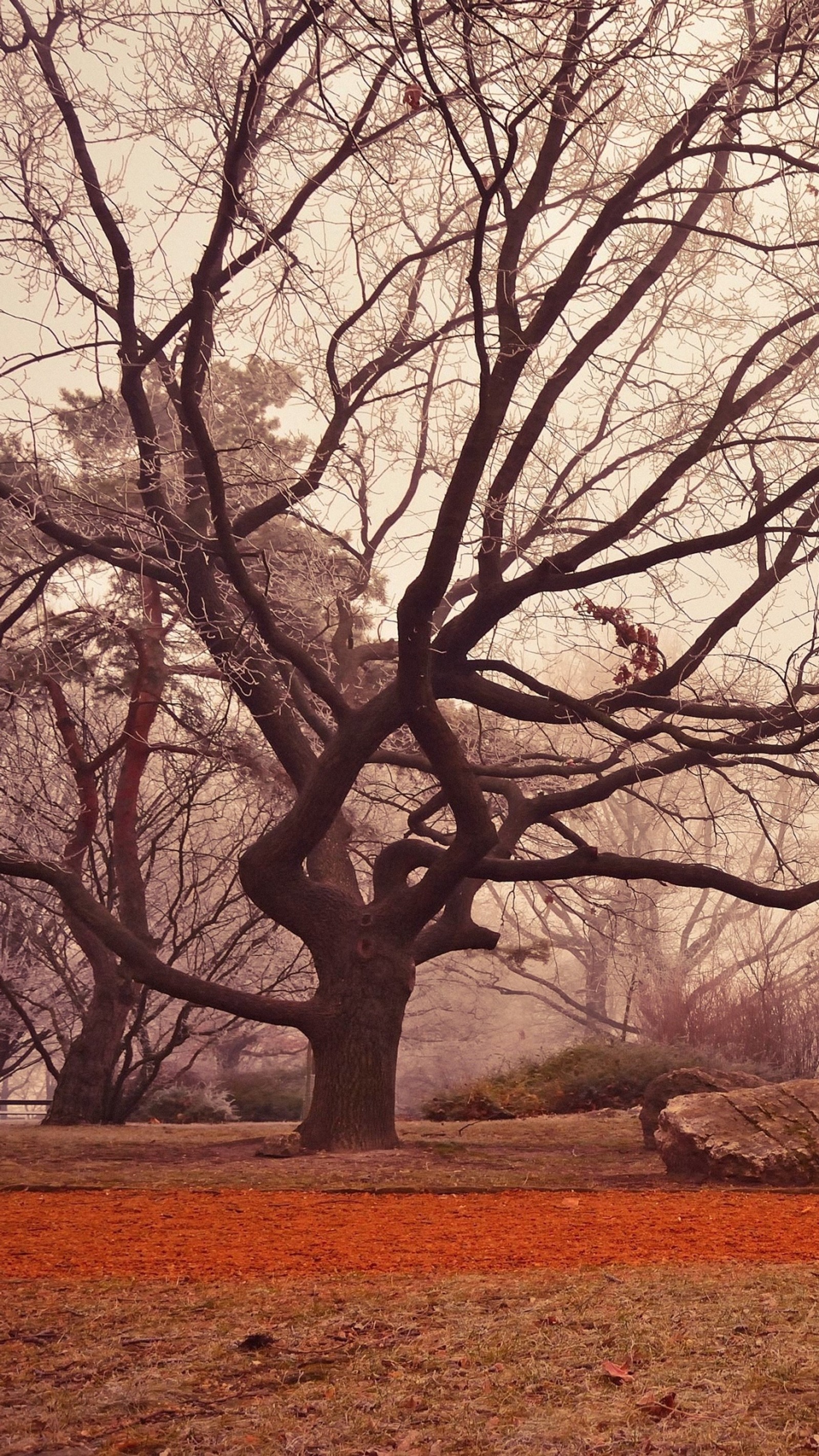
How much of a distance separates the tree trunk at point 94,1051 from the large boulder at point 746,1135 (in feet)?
24.4

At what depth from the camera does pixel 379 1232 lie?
5434 mm

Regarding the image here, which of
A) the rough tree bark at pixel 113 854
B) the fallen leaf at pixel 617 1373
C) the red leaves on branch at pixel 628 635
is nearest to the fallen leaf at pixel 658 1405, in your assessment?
the fallen leaf at pixel 617 1373

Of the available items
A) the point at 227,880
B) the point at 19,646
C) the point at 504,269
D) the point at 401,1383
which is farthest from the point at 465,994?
the point at 401,1383

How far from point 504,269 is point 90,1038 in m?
9.37

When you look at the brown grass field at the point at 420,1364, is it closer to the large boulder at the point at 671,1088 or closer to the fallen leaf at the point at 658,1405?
the fallen leaf at the point at 658,1405

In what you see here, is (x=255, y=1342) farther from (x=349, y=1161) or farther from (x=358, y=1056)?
(x=358, y=1056)

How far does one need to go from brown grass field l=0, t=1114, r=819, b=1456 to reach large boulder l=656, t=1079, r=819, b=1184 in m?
2.57

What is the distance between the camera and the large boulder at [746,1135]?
282 inches

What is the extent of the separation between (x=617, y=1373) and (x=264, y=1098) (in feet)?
52.7

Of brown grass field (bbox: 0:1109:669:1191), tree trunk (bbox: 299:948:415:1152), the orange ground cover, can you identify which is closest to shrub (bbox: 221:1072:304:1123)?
brown grass field (bbox: 0:1109:669:1191)

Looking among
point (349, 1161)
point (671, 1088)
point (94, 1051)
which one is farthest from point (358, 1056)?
point (94, 1051)

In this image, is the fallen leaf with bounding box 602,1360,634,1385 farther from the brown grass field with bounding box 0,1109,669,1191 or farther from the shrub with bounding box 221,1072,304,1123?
the shrub with bounding box 221,1072,304,1123

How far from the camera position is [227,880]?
2491 centimetres

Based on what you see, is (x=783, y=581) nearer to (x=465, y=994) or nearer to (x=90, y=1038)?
(x=90, y=1038)
